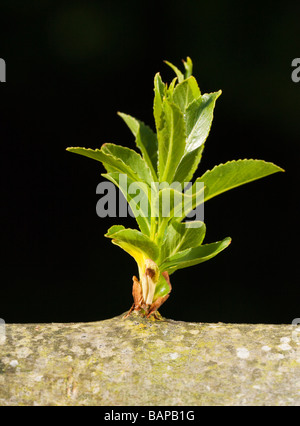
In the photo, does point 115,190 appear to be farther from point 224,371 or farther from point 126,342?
point 224,371

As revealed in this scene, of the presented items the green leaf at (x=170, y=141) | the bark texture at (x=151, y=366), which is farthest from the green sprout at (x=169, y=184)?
the bark texture at (x=151, y=366)

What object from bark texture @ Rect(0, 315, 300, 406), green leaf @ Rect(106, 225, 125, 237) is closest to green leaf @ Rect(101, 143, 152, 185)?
green leaf @ Rect(106, 225, 125, 237)

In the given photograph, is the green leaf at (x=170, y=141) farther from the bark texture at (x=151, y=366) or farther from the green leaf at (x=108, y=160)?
the bark texture at (x=151, y=366)

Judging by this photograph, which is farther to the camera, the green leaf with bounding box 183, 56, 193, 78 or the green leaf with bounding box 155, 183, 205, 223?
the green leaf with bounding box 183, 56, 193, 78

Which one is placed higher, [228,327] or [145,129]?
[145,129]

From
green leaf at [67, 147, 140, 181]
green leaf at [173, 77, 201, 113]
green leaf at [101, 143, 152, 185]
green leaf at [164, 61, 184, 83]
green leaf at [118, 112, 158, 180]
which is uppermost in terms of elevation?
green leaf at [164, 61, 184, 83]

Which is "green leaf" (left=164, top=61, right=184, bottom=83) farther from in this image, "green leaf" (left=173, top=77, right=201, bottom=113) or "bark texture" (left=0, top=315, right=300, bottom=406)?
"bark texture" (left=0, top=315, right=300, bottom=406)
